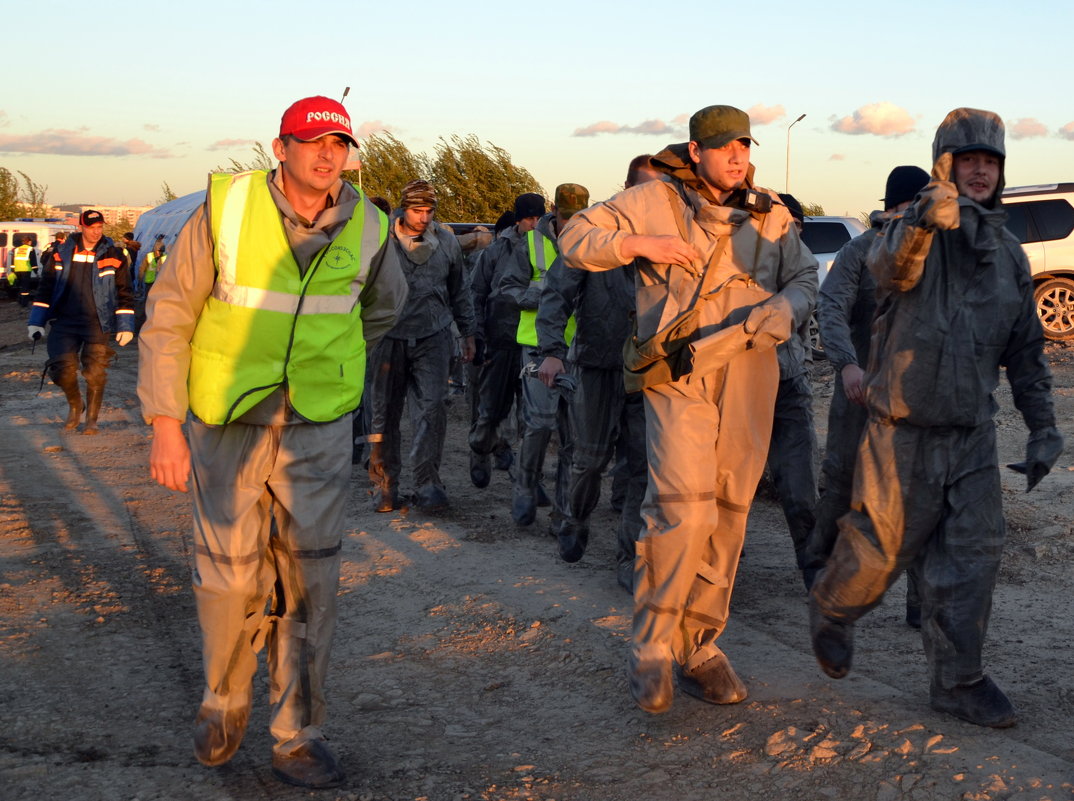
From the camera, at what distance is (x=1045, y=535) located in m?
7.65

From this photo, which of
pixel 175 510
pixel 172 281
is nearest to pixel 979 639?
pixel 172 281

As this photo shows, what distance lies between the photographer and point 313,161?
398 cm

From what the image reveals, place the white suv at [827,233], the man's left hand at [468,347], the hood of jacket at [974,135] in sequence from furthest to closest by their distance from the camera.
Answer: the white suv at [827,233] < the man's left hand at [468,347] < the hood of jacket at [974,135]

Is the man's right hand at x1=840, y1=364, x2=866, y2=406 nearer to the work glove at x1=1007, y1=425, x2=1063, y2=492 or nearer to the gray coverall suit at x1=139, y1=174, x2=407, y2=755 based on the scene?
the work glove at x1=1007, y1=425, x2=1063, y2=492

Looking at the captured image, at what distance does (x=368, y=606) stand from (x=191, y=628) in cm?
89

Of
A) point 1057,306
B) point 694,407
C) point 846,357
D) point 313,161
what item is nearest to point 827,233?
point 1057,306

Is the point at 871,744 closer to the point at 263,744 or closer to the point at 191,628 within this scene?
the point at 263,744

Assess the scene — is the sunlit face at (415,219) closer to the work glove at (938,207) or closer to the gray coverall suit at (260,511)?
the gray coverall suit at (260,511)

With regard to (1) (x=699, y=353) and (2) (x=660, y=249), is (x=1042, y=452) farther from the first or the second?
(2) (x=660, y=249)

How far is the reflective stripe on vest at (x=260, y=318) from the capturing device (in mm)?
3947

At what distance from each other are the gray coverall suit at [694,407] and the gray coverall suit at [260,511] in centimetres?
111

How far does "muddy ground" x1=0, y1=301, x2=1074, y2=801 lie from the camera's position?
4.03m

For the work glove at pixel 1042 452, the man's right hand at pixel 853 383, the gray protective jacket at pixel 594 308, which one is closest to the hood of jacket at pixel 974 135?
the work glove at pixel 1042 452

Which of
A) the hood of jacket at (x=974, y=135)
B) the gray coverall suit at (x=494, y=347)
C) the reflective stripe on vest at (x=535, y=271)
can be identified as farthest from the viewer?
the gray coverall suit at (x=494, y=347)
